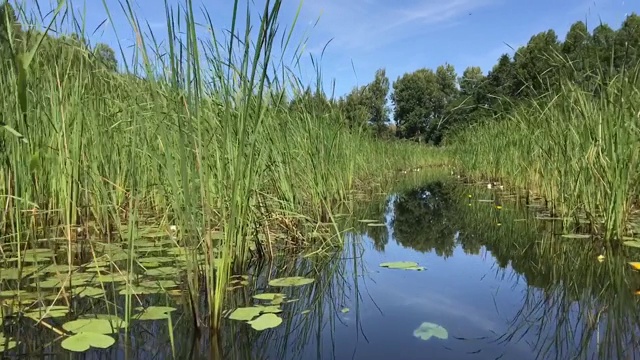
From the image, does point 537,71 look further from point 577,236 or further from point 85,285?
point 85,285

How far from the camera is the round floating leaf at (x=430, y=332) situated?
1467 millimetres

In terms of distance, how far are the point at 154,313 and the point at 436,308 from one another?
3.32 feet

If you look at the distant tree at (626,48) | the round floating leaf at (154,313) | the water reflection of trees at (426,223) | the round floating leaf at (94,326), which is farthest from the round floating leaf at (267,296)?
the distant tree at (626,48)

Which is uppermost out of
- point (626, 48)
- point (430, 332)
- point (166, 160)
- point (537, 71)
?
point (537, 71)

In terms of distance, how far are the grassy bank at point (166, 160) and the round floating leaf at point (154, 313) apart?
0.10 metres

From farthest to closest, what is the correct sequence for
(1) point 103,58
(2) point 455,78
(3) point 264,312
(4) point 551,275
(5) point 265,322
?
(2) point 455,78 < (1) point 103,58 < (4) point 551,275 < (3) point 264,312 < (5) point 265,322

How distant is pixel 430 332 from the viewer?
1497 millimetres

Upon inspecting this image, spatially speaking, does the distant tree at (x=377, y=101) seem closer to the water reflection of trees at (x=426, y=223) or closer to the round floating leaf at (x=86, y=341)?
the water reflection of trees at (x=426, y=223)

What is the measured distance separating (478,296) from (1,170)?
6.43ft

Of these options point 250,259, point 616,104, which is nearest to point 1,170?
point 250,259

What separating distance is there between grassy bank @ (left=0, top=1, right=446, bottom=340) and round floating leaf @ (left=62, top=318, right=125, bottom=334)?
13 cm

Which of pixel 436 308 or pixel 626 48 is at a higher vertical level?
pixel 626 48

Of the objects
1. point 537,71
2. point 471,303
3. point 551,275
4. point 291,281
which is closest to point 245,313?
point 291,281

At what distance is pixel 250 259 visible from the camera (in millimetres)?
2307
